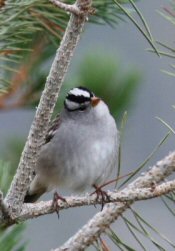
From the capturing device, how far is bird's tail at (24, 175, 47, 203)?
161 cm

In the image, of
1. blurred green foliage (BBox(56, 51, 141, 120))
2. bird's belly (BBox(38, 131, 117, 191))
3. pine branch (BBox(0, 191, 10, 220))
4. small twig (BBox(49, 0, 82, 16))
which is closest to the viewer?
small twig (BBox(49, 0, 82, 16))

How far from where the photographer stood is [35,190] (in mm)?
1654

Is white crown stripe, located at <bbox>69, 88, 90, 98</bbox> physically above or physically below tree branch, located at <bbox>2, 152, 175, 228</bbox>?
below

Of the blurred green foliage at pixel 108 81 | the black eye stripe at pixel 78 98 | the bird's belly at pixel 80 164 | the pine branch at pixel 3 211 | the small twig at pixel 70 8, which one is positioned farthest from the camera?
the blurred green foliage at pixel 108 81

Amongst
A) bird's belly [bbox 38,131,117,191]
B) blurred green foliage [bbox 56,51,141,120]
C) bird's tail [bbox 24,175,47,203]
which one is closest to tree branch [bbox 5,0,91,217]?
bird's belly [bbox 38,131,117,191]

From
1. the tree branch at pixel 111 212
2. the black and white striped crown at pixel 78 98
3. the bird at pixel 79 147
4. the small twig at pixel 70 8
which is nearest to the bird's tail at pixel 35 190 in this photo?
the bird at pixel 79 147

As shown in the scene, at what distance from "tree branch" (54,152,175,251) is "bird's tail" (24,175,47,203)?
24.0 inches

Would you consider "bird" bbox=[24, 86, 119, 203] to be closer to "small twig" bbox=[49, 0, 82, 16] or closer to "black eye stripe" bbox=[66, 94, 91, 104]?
"black eye stripe" bbox=[66, 94, 91, 104]

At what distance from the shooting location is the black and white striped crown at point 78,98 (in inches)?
61.2

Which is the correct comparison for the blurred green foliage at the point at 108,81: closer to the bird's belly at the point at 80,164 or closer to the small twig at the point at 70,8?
the bird's belly at the point at 80,164

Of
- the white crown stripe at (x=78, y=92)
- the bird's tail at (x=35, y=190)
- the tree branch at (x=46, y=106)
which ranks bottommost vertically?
the bird's tail at (x=35, y=190)

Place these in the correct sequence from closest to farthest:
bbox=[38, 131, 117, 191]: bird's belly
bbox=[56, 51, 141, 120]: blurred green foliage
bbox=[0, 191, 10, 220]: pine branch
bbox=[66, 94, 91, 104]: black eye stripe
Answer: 1. bbox=[0, 191, 10, 220]: pine branch
2. bbox=[38, 131, 117, 191]: bird's belly
3. bbox=[66, 94, 91, 104]: black eye stripe
4. bbox=[56, 51, 141, 120]: blurred green foliage

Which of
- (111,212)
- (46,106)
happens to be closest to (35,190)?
(111,212)

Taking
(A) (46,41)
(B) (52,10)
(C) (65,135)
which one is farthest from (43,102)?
(C) (65,135)
